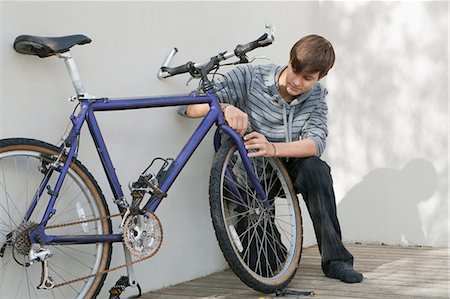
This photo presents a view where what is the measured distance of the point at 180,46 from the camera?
3299mm

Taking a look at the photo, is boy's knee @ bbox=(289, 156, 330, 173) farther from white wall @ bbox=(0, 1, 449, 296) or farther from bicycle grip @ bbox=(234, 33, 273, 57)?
bicycle grip @ bbox=(234, 33, 273, 57)

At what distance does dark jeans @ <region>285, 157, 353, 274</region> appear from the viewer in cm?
321

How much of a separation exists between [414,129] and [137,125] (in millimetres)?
1872

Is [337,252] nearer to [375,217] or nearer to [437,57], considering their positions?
[375,217]

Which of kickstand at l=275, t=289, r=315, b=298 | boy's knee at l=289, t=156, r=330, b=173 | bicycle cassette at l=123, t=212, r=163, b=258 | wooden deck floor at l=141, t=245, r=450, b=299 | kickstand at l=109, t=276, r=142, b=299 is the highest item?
boy's knee at l=289, t=156, r=330, b=173

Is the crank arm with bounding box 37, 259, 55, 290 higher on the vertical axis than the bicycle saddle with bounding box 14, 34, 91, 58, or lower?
lower

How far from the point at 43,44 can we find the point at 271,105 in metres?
1.17

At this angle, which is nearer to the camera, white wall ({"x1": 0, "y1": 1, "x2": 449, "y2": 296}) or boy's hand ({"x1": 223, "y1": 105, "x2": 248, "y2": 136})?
white wall ({"x1": 0, "y1": 1, "x2": 449, "y2": 296})

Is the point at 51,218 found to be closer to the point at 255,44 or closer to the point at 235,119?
the point at 235,119

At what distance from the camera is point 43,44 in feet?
7.85

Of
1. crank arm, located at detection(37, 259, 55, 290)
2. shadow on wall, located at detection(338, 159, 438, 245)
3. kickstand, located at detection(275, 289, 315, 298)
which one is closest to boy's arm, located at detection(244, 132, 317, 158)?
kickstand, located at detection(275, 289, 315, 298)

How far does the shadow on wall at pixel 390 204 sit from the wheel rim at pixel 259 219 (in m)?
1.07

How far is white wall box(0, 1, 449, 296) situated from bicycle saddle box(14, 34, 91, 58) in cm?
5

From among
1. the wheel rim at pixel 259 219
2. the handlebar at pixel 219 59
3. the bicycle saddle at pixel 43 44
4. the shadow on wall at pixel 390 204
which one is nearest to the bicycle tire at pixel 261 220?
the wheel rim at pixel 259 219
